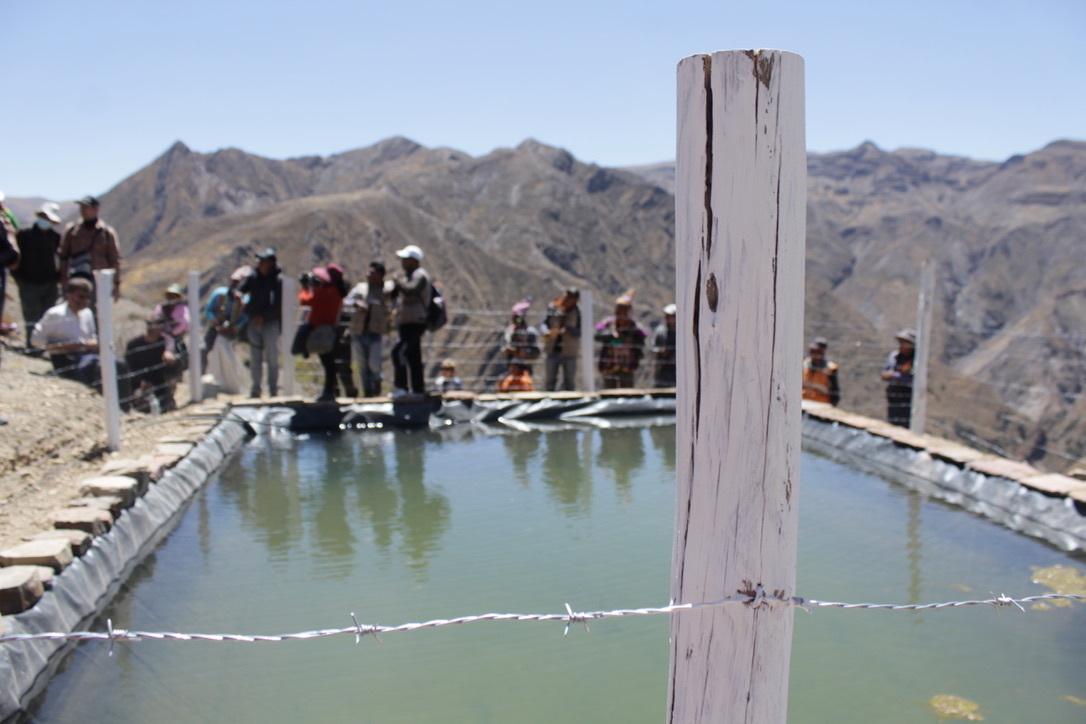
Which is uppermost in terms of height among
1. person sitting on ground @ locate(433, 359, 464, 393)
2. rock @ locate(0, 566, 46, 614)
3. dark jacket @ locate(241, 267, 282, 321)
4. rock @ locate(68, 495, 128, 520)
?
dark jacket @ locate(241, 267, 282, 321)

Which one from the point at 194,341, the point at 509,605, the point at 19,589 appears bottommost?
the point at 509,605

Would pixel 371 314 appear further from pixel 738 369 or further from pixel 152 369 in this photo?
pixel 738 369

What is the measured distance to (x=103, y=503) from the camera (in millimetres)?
4328

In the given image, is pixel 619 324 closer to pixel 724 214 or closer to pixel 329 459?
pixel 329 459

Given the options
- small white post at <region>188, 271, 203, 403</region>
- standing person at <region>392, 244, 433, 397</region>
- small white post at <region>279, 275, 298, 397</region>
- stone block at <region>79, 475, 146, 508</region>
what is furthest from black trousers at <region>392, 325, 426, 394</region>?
stone block at <region>79, 475, 146, 508</region>

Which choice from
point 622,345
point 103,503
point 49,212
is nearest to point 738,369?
point 103,503

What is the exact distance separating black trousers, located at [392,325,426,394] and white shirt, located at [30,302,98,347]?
2.49 m

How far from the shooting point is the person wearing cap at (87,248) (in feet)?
25.1

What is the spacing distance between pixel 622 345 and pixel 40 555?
21.3 ft

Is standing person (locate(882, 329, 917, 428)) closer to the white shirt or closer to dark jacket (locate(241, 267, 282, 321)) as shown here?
dark jacket (locate(241, 267, 282, 321))

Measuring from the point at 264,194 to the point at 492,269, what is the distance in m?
27.2

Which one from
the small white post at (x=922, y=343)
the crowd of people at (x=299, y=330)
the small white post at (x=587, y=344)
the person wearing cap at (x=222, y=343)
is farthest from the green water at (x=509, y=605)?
the person wearing cap at (x=222, y=343)

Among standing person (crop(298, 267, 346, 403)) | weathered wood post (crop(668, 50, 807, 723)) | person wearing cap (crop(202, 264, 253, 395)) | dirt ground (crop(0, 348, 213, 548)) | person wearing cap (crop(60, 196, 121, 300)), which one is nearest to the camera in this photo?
weathered wood post (crop(668, 50, 807, 723))

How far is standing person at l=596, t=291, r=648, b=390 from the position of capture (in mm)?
9258
